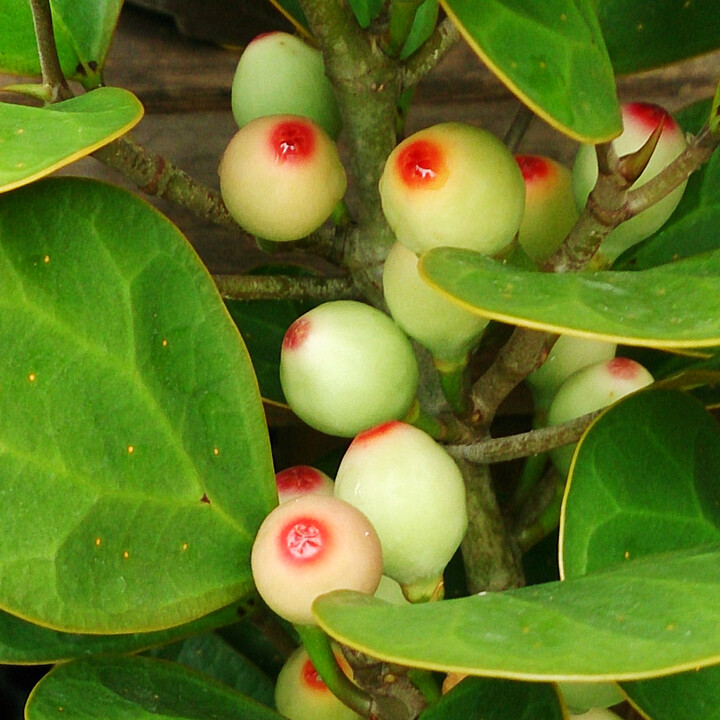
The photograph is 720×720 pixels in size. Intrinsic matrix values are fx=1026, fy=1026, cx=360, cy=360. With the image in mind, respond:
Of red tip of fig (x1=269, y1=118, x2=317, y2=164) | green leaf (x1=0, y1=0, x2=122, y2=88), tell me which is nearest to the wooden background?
green leaf (x1=0, y1=0, x2=122, y2=88)

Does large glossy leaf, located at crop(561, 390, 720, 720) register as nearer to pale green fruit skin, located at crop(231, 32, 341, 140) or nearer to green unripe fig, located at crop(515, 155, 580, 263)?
green unripe fig, located at crop(515, 155, 580, 263)

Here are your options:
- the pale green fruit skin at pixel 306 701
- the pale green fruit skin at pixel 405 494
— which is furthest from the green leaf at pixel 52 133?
the pale green fruit skin at pixel 306 701

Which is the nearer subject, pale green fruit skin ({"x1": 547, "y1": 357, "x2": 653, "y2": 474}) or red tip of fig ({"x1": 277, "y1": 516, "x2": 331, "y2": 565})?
red tip of fig ({"x1": 277, "y1": 516, "x2": 331, "y2": 565})

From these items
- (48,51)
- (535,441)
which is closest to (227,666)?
(535,441)

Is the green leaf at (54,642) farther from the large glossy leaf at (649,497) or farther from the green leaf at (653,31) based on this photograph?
the green leaf at (653,31)

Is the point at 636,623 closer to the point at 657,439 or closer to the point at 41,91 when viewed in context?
the point at 657,439

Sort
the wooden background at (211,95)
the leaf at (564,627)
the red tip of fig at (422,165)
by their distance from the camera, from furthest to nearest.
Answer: the wooden background at (211,95) < the red tip of fig at (422,165) < the leaf at (564,627)
